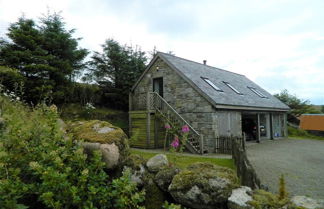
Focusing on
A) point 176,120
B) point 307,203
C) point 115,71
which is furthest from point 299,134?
point 307,203

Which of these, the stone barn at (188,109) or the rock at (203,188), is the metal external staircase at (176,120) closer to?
the stone barn at (188,109)

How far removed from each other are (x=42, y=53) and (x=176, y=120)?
27.2 ft

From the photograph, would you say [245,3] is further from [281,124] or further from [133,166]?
[281,124]

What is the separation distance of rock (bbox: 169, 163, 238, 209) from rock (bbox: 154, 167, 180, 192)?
19 cm

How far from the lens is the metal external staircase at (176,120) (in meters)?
8.31

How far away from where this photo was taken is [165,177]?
2975 mm

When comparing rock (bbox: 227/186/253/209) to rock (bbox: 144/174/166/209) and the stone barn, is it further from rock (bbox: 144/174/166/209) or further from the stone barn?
the stone barn

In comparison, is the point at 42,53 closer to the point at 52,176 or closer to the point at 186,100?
the point at 186,100

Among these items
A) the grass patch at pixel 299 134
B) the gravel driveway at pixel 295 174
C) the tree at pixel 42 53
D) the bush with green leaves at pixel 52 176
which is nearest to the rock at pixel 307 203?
the gravel driveway at pixel 295 174

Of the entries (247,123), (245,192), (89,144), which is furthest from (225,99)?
(89,144)

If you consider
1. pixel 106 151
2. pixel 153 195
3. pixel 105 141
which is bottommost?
pixel 153 195

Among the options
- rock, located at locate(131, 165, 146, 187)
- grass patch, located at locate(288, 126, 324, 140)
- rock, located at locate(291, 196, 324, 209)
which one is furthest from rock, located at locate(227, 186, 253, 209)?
grass patch, located at locate(288, 126, 324, 140)

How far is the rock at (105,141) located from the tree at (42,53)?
713 cm

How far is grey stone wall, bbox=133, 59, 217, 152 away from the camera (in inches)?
351
